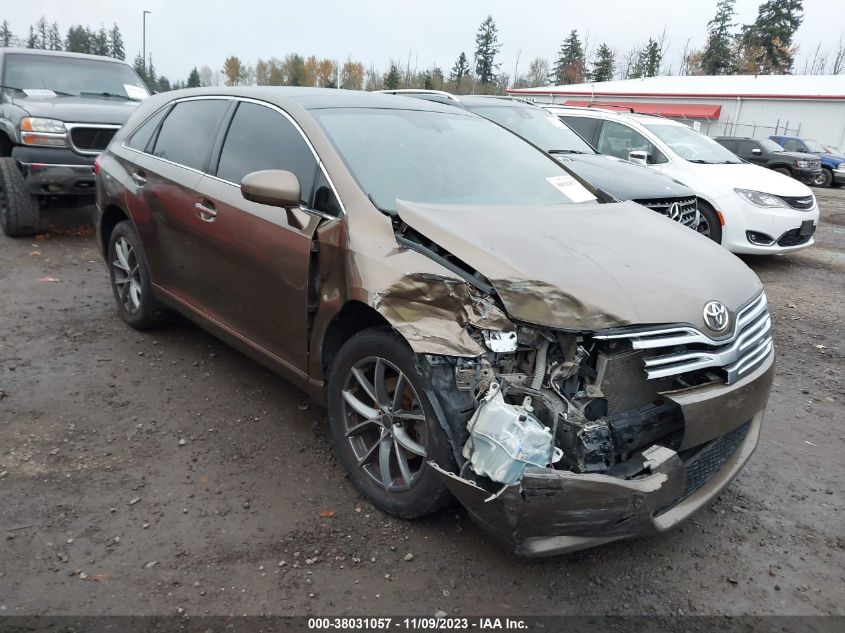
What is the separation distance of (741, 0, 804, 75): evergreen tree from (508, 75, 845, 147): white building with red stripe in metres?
20.7

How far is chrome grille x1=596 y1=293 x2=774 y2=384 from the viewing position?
2494mm

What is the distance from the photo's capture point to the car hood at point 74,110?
7281mm

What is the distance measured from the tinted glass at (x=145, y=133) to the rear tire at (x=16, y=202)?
333 cm

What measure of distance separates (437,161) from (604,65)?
2878 inches

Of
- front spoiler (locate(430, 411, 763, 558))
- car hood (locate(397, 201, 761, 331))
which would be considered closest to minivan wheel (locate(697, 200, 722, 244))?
car hood (locate(397, 201, 761, 331))

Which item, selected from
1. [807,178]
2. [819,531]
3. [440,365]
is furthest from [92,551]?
[807,178]

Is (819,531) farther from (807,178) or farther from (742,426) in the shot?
(807,178)

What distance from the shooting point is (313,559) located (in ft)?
8.89

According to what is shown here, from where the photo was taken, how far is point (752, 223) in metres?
7.84

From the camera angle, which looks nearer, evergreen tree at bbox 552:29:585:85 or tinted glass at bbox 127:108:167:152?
tinted glass at bbox 127:108:167:152

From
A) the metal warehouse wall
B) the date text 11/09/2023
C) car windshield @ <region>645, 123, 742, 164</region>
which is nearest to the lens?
the date text 11/09/2023

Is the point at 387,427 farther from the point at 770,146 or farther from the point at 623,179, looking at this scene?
the point at 770,146

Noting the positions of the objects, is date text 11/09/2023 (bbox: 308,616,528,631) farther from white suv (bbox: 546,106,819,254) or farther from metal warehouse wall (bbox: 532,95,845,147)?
metal warehouse wall (bbox: 532,95,845,147)

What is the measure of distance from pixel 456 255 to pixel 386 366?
0.55m
